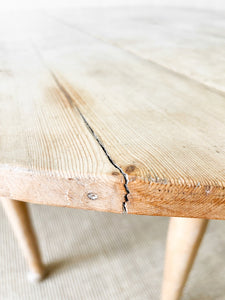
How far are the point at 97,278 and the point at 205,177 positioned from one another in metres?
0.49

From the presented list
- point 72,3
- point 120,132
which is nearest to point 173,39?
point 120,132

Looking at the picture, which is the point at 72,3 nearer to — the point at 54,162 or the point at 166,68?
the point at 166,68

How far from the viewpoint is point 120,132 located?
30 centimetres

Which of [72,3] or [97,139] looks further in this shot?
[72,3]

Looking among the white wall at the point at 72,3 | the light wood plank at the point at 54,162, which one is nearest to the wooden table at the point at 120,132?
the light wood plank at the point at 54,162

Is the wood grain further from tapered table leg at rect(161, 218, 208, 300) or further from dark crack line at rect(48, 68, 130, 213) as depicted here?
tapered table leg at rect(161, 218, 208, 300)

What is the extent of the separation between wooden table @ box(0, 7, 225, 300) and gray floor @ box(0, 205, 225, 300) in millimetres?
60

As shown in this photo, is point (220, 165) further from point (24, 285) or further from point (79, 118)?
point (24, 285)

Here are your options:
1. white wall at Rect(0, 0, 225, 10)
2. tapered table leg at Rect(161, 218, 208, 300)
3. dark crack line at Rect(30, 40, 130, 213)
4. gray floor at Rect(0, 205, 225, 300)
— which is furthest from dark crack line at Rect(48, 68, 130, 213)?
white wall at Rect(0, 0, 225, 10)

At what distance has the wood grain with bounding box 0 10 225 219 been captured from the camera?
24 cm

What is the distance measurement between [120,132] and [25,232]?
0.36 metres

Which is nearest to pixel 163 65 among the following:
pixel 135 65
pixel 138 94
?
pixel 135 65

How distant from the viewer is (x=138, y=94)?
0.40 m

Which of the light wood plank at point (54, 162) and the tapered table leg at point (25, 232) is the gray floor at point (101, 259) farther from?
the light wood plank at point (54, 162)
